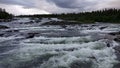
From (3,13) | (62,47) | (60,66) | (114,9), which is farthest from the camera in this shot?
(114,9)

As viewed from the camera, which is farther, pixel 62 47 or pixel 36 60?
pixel 62 47

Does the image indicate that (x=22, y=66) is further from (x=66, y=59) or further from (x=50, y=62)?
(x=66, y=59)

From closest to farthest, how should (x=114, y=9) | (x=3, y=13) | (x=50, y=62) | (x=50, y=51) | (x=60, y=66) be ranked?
1. (x=60, y=66)
2. (x=50, y=62)
3. (x=50, y=51)
4. (x=3, y=13)
5. (x=114, y=9)

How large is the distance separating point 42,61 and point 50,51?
2060 mm

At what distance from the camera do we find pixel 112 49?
1623cm

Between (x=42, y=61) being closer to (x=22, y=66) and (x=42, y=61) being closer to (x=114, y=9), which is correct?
(x=22, y=66)

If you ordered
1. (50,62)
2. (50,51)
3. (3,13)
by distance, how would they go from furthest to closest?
(3,13), (50,51), (50,62)

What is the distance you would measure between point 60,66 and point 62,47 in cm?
456

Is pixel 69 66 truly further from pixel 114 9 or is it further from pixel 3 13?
pixel 114 9

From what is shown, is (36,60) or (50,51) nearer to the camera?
(36,60)

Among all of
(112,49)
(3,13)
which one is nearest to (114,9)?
(3,13)

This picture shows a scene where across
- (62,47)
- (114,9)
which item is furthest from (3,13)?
(62,47)

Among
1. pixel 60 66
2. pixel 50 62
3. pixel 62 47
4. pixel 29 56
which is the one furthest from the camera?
pixel 62 47

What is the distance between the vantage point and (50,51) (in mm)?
15297
